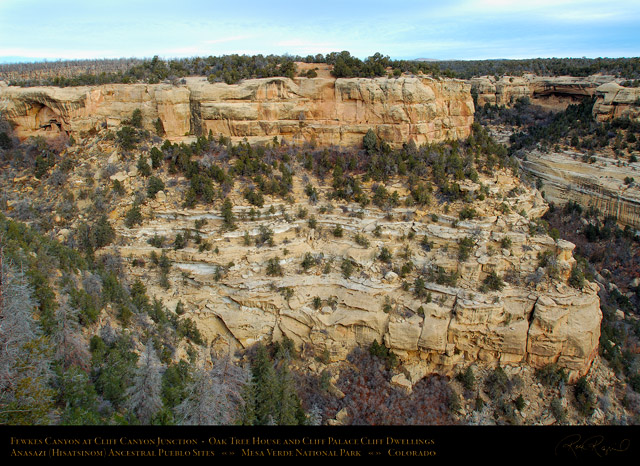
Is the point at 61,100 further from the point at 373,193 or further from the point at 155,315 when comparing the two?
the point at 373,193

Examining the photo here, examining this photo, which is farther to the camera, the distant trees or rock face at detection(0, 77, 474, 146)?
rock face at detection(0, 77, 474, 146)

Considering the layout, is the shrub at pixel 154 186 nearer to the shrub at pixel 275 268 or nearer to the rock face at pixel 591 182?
the shrub at pixel 275 268

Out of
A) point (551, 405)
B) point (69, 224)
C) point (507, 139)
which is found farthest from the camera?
point (507, 139)

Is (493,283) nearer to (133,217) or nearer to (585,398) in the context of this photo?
(585,398)

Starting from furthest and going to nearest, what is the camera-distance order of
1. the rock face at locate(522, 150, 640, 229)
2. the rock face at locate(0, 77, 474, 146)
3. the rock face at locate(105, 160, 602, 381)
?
the rock face at locate(522, 150, 640, 229) → the rock face at locate(0, 77, 474, 146) → the rock face at locate(105, 160, 602, 381)

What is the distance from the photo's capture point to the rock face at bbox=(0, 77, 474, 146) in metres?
21.2

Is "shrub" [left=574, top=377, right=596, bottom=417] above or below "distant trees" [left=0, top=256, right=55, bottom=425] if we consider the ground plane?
below

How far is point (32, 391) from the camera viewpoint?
24.7 feet

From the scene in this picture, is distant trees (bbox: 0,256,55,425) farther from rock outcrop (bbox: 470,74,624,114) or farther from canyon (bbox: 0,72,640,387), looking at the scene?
rock outcrop (bbox: 470,74,624,114)

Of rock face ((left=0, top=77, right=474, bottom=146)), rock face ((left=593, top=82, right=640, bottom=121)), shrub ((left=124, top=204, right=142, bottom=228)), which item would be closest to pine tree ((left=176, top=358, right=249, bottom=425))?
shrub ((left=124, top=204, right=142, bottom=228))

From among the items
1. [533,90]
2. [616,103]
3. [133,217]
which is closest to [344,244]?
[133,217]

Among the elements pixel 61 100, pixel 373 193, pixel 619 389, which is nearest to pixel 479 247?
pixel 373 193
